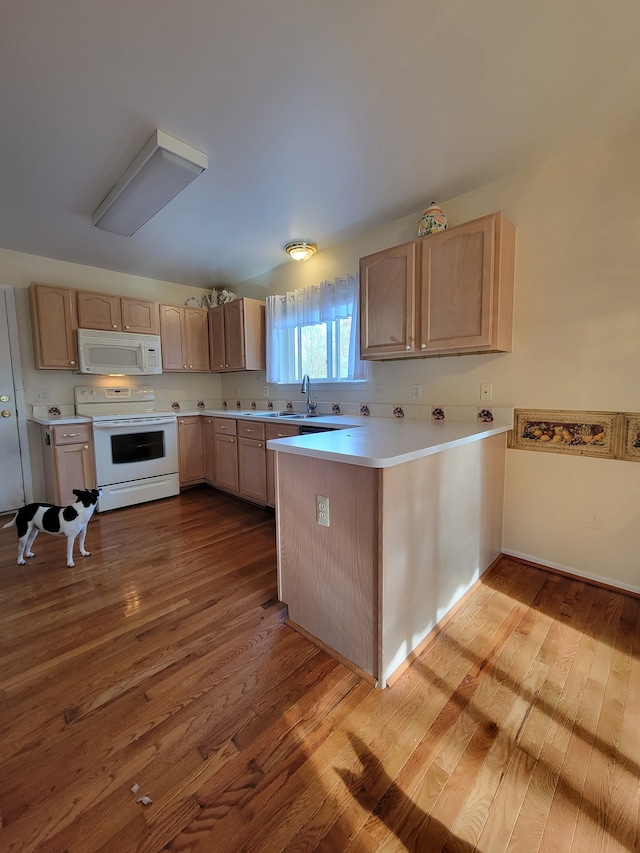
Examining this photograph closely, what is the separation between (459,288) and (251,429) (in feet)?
7.06

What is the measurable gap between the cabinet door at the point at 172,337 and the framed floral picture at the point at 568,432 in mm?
3604

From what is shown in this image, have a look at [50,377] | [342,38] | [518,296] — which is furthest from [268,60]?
[50,377]

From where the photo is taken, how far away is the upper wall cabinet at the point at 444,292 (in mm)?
2018

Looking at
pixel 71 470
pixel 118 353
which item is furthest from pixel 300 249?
pixel 71 470

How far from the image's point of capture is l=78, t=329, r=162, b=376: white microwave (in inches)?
135

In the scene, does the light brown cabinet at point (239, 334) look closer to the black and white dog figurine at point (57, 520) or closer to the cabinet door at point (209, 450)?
the cabinet door at point (209, 450)

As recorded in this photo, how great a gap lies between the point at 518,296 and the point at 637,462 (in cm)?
118

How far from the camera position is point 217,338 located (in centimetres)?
423

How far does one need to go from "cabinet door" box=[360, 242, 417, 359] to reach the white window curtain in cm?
36

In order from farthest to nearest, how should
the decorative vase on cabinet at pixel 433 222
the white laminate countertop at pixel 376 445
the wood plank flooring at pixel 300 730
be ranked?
the decorative vase on cabinet at pixel 433 222
the white laminate countertop at pixel 376 445
the wood plank flooring at pixel 300 730

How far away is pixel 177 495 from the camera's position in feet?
12.7

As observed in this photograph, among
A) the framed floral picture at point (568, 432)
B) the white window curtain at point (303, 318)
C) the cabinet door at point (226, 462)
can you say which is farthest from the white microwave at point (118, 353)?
the framed floral picture at point (568, 432)

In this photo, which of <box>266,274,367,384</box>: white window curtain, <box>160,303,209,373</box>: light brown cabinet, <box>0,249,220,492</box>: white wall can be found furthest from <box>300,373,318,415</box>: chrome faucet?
<box>0,249,220,492</box>: white wall

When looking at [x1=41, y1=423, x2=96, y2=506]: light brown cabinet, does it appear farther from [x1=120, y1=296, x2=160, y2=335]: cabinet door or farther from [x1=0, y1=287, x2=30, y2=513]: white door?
[x1=120, y1=296, x2=160, y2=335]: cabinet door
